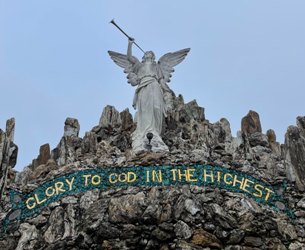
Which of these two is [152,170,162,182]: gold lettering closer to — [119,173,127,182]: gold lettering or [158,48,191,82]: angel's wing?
[119,173,127,182]: gold lettering

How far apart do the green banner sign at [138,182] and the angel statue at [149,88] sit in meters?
1.09

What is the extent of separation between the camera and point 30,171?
722 inches

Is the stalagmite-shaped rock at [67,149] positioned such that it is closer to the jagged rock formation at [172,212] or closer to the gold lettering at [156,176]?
the jagged rock formation at [172,212]

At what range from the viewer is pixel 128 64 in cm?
2005

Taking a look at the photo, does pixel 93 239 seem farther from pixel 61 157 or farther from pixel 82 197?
pixel 61 157

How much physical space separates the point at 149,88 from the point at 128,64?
4.83ft

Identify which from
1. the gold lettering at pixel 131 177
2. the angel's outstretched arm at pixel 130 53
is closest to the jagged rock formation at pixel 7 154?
the gold lettering at pixel 131 177

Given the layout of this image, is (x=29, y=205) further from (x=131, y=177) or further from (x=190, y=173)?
(x=190, y=173)

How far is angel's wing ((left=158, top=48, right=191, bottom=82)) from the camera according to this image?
779 inches

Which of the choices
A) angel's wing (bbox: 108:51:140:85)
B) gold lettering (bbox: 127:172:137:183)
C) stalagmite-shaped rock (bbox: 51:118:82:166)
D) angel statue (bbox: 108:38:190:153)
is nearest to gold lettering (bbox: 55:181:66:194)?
gold lettering (bbox: 127:172:137:183)

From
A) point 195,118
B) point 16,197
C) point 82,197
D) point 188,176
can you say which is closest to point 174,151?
point 188,176

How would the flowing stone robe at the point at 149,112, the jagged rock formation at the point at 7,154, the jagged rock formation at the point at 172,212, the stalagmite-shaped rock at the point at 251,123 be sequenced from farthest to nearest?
the stalagmite-shaped rock at the point at 251,123 → the flowing stone robe at the point at 149,112 → the jagged rock formation at the point at 7,154 → the jagged rock formation at the point at 172,212

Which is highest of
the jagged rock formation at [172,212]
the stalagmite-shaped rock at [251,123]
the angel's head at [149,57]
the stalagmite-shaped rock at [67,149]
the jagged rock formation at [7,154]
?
the angel's head at [149,57]

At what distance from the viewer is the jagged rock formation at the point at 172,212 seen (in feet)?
49.6
